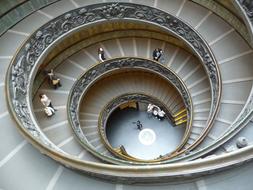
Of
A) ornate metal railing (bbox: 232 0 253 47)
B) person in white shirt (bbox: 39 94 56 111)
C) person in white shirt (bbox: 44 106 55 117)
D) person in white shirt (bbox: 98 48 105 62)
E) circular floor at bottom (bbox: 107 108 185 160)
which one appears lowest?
circular floor at bottom (bbox: 107 108 185 160)

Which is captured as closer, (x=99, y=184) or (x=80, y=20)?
(x=99, y=184)

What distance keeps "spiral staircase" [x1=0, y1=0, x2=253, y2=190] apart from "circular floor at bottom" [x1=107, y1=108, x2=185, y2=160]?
0.40 meters

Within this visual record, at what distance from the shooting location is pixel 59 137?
1027 cm

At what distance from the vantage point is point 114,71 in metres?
12.9

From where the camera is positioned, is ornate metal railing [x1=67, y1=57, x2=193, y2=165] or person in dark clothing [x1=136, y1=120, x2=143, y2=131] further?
person in dark clothing [x1=136, y1=120, x2=143, y2=131]

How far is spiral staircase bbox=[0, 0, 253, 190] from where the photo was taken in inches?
208

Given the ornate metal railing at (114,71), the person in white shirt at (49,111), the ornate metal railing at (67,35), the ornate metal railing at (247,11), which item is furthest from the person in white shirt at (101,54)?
the ornate metal railing at (247,11)

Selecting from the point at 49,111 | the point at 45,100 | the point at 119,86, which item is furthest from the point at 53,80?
the point at 119,86

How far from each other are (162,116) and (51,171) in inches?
353

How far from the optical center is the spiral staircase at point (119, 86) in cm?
529

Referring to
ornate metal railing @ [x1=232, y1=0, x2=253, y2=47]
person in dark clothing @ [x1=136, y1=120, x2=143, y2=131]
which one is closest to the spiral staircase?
ornate metal railing @ [x1=232, y1=0, x2=253, y2=47]

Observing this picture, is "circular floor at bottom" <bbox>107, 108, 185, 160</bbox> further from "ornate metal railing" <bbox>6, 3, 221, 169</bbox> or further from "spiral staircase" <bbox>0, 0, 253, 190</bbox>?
"ornate metal railing" <bbox>6, 3, 221, 169</bbox>

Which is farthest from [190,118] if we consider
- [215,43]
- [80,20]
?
[80,20]

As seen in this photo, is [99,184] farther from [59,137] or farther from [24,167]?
[59,137]
